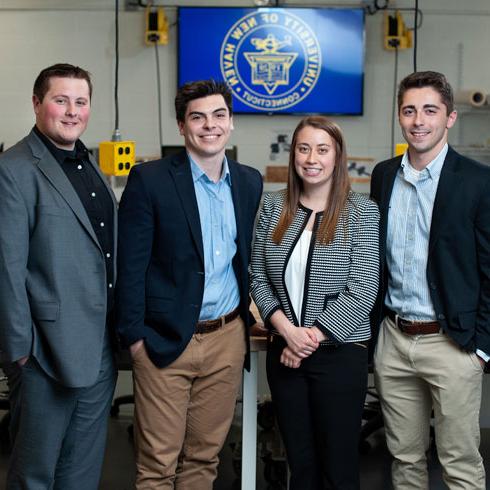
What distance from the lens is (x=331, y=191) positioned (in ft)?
8.46

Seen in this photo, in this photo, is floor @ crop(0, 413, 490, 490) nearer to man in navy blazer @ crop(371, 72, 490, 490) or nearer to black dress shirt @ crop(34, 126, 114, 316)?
man in navy blazer @ crop(371, 72, 490, 490)

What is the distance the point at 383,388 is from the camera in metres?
2.70

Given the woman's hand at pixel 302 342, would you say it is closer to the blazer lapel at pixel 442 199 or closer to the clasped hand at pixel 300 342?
the clasped hand at pixel 300 342

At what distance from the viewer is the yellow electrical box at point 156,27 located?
632 centimetres

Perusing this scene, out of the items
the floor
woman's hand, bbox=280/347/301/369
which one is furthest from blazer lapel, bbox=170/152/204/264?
the floor

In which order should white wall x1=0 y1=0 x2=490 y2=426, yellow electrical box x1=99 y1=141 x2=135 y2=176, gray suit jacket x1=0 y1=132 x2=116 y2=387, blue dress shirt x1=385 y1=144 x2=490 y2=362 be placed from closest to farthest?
gray suit jacket x1=0 y1=132 x2=116 y2=387, blue dress shirt x1=385 y1=144 x2=490 y2=362, yellow electrical box x1=99 y1=141 x2=135 y2=176, white wall x1=0 y1=0 x2=490 y2=426

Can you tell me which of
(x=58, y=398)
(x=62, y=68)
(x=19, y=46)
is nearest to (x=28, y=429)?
(x=58, y=398)

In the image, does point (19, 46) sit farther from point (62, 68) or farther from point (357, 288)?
point (357, 288)

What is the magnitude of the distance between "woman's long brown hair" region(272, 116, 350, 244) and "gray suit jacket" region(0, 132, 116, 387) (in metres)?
0.59

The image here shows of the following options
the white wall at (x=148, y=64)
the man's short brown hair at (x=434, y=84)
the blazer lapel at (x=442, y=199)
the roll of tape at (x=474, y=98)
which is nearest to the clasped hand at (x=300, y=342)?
the blazer lapel at (x=442, y=199)

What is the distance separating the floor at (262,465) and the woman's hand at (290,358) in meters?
0.86

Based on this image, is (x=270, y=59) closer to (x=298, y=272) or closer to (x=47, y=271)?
(x=298, y=272)

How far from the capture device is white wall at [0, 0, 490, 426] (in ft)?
21.1

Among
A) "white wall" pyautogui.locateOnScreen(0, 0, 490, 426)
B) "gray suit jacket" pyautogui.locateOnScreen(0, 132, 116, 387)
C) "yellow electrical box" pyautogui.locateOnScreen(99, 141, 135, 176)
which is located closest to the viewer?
"gray suit jacket" pyautogui.locateOnScreen(0, 132, 116, 387)
